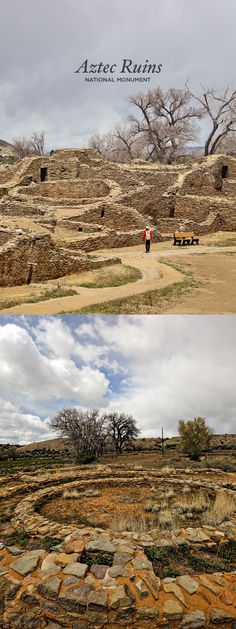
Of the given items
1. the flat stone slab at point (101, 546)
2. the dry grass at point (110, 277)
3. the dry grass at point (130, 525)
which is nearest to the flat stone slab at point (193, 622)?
the flat stone slab at point (101, 546)

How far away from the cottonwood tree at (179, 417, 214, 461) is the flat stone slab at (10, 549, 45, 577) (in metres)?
17.1

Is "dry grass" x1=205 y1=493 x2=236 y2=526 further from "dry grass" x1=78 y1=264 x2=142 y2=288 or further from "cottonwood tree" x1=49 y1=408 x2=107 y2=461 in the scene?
"cottonwood tree" x1=49 y1=408 x2=107 y2=461

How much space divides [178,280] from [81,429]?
13773 millimetres

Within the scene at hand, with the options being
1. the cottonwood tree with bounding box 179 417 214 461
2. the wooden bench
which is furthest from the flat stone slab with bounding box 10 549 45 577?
the wooden bench

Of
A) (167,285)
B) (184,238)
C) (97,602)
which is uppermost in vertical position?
(184,238)

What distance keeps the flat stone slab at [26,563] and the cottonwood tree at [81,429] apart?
17.0 meters

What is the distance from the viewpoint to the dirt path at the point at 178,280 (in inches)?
378

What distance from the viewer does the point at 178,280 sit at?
491 inches

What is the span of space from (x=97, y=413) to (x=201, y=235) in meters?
13.0

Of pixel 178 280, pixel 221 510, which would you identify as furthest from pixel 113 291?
pixel 221 510

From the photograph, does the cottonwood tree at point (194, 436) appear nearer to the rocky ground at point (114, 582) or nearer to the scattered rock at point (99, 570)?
the rocky ground at point (114, 582)

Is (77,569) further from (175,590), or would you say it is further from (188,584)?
(188,584)

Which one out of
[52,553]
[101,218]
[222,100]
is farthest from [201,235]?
[222,100]

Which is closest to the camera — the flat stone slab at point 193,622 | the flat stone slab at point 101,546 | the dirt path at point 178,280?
the flat stone slab at point 193,622
